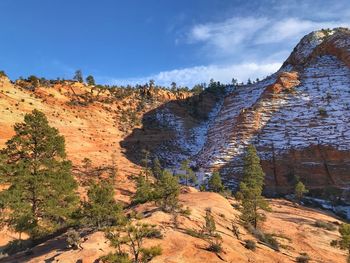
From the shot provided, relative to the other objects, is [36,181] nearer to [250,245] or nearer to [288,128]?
[250,245]

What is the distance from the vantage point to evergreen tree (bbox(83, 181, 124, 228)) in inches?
915

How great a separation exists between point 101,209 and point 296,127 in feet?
209

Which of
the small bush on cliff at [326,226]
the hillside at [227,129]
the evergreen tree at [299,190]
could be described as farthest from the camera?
the evergreen tree at [299,190]

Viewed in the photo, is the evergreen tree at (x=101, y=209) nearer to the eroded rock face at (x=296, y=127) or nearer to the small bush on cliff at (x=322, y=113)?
the eroded rock face at (x=296, y=127)

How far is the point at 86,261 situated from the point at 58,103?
216 ft

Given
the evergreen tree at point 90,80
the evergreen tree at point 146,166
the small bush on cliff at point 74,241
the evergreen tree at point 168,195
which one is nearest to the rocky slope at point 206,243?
the small bush on cliff at point 74,241

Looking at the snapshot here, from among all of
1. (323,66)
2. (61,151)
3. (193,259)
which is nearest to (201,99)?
(323,66)

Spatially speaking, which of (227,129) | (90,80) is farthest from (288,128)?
(90,80)

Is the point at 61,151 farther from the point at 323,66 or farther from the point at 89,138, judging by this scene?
the point at 323,66

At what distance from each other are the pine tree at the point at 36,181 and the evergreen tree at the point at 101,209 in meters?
3.45

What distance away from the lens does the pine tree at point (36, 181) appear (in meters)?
26.7

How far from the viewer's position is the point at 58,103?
79000mm

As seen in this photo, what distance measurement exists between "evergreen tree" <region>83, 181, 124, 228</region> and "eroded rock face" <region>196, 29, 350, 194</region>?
46845mm

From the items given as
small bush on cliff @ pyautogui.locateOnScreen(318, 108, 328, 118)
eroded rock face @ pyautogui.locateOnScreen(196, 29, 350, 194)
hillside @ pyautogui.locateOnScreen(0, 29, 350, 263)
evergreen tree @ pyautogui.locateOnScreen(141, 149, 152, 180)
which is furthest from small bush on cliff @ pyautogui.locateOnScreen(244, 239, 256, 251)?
small bush on cliff @ pyautogui.locateOnScreen(318, 108, 328, 118)
